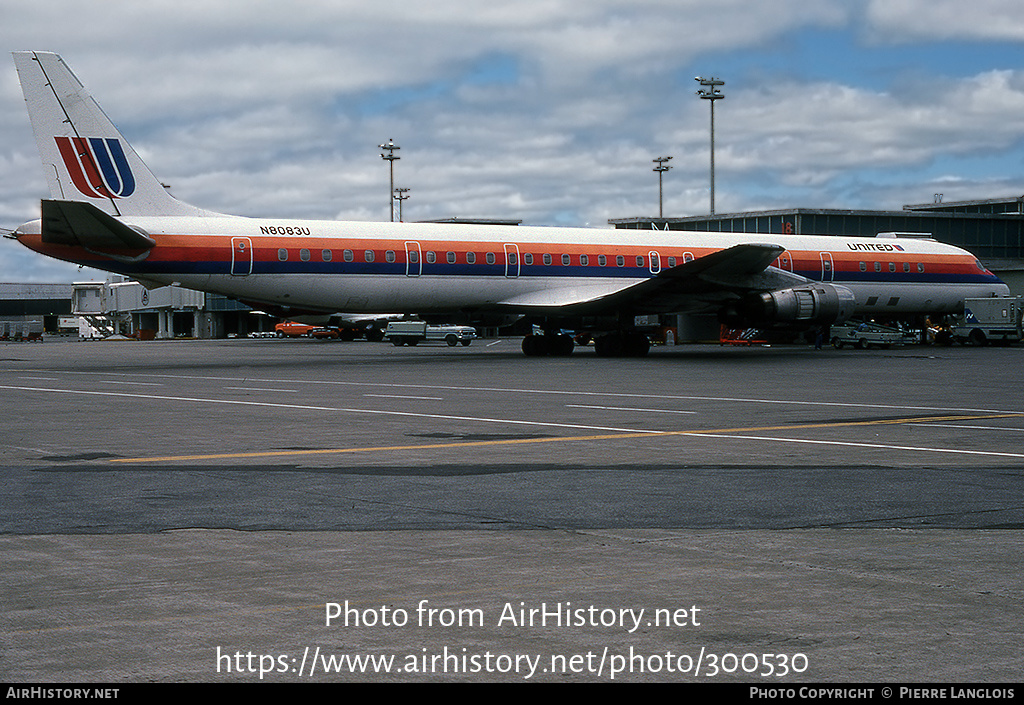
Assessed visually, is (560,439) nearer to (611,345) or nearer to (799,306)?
(799,306)

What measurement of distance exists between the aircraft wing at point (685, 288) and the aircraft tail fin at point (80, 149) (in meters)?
12.7

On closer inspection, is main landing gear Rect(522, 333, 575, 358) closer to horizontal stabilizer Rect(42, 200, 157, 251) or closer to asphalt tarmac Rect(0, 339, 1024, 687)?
horizontal stabilizer Rect(42, 200, 157, 251)

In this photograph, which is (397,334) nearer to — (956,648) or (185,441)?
(185,441)

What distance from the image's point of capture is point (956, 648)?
4.97 m

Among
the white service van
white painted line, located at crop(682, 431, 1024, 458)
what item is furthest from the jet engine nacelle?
the white service van

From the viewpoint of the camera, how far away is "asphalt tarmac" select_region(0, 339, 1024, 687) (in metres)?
4.94

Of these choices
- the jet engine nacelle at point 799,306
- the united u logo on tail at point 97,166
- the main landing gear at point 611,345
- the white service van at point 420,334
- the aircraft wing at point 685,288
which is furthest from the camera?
the white service van at point 420,334

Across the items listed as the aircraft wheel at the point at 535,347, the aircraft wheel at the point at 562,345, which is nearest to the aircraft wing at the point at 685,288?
the aircraft wheel at the point at 562,345

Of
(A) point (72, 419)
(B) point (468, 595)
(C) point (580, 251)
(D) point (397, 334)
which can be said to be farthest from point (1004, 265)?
(B) point (468, 595)

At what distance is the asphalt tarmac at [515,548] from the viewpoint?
494 cm

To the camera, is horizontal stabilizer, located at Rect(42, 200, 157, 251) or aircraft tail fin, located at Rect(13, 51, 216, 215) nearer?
horizontal stabilizer, located at Rect(42, 200, 157, 251)

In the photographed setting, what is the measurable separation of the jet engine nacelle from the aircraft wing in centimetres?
40

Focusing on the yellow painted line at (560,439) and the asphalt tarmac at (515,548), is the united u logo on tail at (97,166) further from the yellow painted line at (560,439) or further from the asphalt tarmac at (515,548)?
the yellow painted line at (560,439)

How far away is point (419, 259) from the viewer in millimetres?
37031
